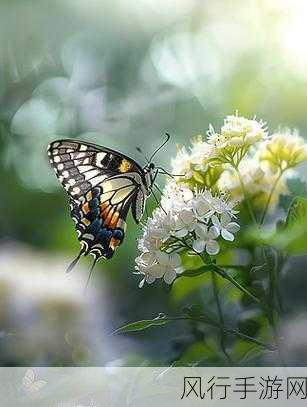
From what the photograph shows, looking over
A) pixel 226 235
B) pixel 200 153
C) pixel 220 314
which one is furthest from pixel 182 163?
pixel 220 314

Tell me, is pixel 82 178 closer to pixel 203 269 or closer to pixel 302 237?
pixel 203 269

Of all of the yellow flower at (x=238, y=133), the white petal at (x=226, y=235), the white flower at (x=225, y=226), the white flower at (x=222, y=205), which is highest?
the yellow flower at (x=238, y=133)

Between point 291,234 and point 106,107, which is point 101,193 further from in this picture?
point 291,234

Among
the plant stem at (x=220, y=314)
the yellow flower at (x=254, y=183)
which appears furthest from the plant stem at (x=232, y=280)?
the yellow flower at (x=254, y=183)

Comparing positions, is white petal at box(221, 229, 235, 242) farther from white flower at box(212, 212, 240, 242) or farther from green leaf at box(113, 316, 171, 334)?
green leaf at box(113, 316, 171, 334)

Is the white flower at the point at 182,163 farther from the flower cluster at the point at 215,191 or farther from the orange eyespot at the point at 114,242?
the orange eyespot at the point at 114,242

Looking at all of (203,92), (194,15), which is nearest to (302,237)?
(203,92)
